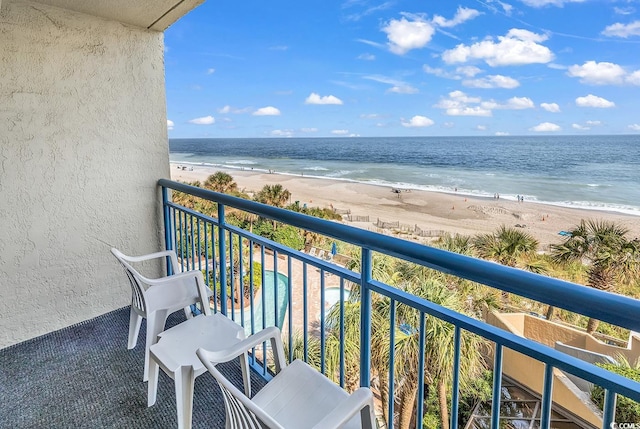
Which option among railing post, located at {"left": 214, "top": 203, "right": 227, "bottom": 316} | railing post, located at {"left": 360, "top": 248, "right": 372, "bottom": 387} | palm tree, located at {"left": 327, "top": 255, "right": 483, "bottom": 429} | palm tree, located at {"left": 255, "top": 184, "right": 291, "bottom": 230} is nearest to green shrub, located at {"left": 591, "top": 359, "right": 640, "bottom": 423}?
railing post, located at {"left": 360, "top": 248, "right": 372, "bottom": 387}

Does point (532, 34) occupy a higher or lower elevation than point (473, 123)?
higher

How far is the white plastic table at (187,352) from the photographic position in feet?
4.67

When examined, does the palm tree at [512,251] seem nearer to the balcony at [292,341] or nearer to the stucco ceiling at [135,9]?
the balcony at [292,341]

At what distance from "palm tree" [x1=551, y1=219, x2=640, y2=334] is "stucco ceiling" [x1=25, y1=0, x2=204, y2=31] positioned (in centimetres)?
1493

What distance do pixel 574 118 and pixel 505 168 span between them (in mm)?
12142

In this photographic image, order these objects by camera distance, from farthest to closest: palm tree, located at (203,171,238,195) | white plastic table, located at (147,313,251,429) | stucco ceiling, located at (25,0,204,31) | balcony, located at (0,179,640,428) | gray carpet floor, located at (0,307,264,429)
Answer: palm tree, located at (203,171,238,195) < stucco ceiling, located at (25,0,204,31) < gray carpet floor, located at (0,307,264,429) < white plastic table, located at (147,313,251,429) < balcony, located at (0,179,640,428)

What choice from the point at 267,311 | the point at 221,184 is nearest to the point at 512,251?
the point at 267,311

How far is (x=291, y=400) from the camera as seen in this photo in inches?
46.6

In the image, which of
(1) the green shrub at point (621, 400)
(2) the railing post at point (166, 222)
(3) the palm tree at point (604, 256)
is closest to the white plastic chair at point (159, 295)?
(2) the railing post at point (166, 222)

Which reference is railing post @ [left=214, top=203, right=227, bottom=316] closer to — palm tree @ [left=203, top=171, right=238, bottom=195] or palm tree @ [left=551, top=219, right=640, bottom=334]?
Result: palm tree @ [left=551, top=219, right=640, bottom=334]

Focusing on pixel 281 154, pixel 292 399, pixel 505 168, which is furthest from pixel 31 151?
pixel 281 154

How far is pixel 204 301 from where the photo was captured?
199 cm

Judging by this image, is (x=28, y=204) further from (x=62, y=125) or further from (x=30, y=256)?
(x=62, y=125)

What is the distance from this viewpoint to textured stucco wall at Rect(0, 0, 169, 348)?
2.27m
